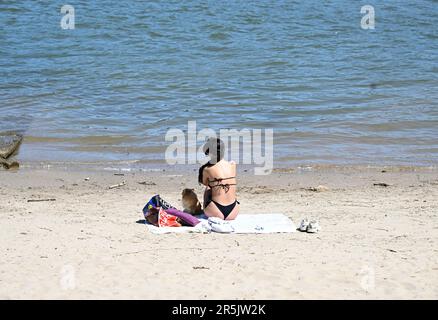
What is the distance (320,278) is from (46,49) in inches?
578

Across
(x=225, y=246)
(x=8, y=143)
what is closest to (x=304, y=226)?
(x=225, y=246)

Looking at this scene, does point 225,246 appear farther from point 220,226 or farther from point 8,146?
point 8,146

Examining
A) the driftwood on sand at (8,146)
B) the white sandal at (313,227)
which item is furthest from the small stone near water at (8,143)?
the white sandal at (313,227)

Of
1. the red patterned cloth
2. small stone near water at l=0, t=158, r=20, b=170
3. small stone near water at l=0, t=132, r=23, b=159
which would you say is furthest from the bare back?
small stone near water at l=0, t=132, r=23, b=159

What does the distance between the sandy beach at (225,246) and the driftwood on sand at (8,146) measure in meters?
0.82

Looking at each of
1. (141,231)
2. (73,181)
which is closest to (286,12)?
(73,181)

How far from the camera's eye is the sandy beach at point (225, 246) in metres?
5.47

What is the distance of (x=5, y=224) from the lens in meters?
7.38

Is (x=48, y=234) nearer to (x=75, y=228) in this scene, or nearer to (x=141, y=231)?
(x=75, y=228)

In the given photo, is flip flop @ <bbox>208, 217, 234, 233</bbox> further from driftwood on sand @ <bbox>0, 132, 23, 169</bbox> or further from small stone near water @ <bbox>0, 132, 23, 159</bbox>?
small stone near water @ <bbox>0, 132, 23, 159</bbox>

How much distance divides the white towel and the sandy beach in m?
0.16

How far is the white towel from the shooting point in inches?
284

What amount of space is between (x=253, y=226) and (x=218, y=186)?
71 cm

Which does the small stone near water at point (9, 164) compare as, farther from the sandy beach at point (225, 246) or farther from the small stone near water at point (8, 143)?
the sandy beach at point (225, 246)
